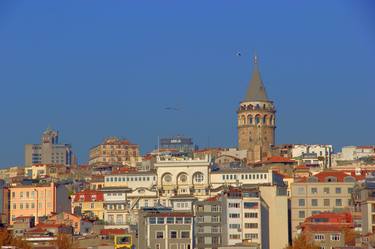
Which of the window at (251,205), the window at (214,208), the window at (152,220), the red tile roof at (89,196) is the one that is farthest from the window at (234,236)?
the red tile roof at (89,196)

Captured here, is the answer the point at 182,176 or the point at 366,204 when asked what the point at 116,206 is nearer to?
the point at 182,176

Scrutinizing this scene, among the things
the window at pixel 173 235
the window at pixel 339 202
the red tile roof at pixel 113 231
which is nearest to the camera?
the window at pixel 173 235

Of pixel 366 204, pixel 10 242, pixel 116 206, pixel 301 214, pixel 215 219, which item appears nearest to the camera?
pixel 10 242

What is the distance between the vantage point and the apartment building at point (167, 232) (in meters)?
77.4

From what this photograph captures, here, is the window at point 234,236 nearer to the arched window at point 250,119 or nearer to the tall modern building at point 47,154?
the arched window at point 250,119

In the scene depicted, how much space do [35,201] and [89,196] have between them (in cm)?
495

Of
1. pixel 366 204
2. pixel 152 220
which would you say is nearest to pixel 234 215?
pixel 152 220

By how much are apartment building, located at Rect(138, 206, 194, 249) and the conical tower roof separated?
64474 mm

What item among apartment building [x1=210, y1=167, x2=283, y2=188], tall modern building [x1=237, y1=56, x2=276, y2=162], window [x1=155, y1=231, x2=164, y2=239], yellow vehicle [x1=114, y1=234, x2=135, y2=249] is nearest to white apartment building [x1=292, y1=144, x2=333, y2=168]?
tall modern building [x1=237, y1=56, x2=276, y2=162]

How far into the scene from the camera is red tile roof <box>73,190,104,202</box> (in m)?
104

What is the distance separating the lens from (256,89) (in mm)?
143125

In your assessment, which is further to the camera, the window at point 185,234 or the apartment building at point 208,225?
the apartment building at point 208,225

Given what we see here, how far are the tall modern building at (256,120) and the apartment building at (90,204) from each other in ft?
115

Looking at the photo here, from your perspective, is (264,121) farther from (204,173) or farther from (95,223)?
(95,223)
